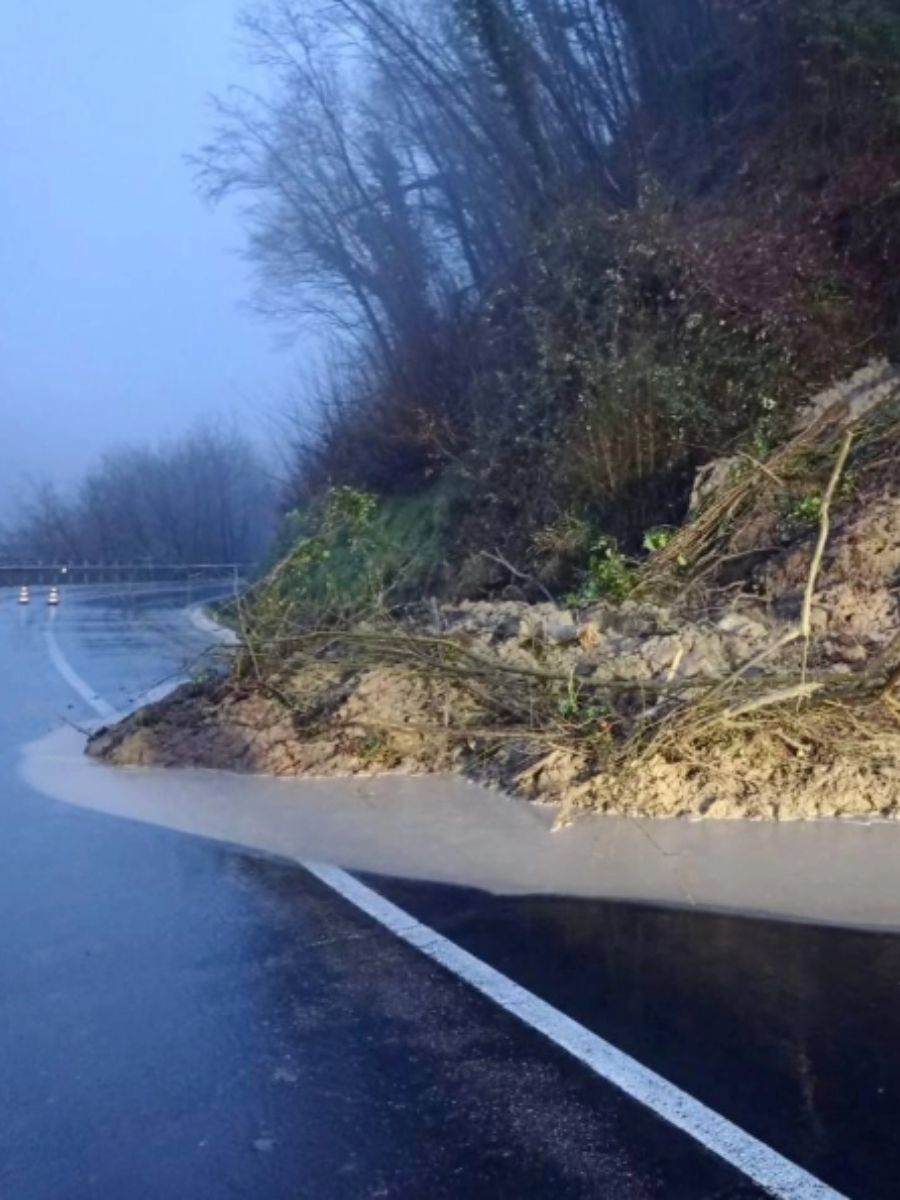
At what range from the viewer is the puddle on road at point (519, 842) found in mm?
7109

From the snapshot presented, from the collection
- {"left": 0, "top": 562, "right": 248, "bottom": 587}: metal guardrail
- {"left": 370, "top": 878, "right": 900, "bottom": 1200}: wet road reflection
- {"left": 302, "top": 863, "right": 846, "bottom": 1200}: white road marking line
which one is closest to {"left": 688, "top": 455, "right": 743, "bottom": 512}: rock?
{"left": 370, "top": 878, "right": 900, "bottom": 1200}: wet road reflection

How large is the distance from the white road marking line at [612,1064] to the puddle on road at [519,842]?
31.2 inches

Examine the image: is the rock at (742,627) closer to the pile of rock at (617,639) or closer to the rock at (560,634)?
the pile of rock at (617,639)

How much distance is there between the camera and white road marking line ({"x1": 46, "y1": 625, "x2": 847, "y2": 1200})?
427 cm

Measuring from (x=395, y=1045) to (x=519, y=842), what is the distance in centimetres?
302

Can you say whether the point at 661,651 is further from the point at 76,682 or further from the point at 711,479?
the point at 76,682

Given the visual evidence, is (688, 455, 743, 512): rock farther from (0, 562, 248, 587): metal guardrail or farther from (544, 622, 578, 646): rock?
(0, 562, 248, 587): metal guardrail

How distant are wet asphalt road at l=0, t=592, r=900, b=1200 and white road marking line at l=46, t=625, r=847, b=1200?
6 cm

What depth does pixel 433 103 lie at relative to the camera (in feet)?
84.5

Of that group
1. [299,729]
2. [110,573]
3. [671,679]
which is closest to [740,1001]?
[671,679]

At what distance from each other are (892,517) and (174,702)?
601 cm

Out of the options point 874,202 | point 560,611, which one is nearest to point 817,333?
point 874,202

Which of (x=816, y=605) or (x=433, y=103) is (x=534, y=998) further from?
(x=433, y=103)

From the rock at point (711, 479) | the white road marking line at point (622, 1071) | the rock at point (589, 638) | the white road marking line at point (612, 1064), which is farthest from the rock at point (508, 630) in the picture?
the white road marking line at point (622, 1071)
